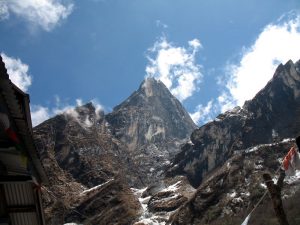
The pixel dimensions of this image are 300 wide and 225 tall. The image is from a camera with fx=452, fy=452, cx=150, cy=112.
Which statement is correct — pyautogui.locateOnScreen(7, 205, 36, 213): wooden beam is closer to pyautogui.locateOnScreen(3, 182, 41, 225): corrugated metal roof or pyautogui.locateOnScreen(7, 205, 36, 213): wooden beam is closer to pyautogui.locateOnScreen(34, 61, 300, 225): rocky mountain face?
pyautogui.locateOnScreen(3, 182, 41, 225): corrugated metal roof

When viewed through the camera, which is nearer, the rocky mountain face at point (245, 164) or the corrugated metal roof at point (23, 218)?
the corrugated metal roof at point (23, 218)

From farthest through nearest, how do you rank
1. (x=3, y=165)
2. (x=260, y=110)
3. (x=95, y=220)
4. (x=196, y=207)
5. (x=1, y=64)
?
(x=260, y=110)
(x=95, y=220)
(x=196, y=207)
(x=3, y=165)
(x=1, y=64)

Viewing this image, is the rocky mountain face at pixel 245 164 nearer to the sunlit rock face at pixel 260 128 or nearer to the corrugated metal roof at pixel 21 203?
the sunlit rock face at pixel 260 128

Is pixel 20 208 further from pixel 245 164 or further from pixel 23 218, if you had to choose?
pixel 245 164

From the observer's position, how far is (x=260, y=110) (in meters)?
194

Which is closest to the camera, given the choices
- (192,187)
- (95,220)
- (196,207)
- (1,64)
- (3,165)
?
(1,64)

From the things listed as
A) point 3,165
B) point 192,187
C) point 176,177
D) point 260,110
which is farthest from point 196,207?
point 3,165

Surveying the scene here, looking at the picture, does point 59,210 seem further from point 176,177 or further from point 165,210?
point 176,177

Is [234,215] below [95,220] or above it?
below

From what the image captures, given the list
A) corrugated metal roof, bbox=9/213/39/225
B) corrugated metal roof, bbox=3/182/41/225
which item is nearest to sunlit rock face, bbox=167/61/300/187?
corrugated metal roof, bbox=9/213/39/225

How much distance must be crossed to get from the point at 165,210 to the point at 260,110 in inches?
2698

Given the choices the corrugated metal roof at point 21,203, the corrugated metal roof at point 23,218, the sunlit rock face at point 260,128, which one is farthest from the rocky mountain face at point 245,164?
the corrugated metal roof at point 21,203

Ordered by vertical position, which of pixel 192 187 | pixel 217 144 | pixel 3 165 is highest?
pixel 217 144

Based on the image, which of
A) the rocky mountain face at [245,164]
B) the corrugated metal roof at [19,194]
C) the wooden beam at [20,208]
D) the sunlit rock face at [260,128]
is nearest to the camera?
the corrugated metal roof at [19,194]
